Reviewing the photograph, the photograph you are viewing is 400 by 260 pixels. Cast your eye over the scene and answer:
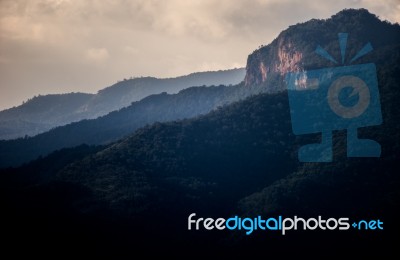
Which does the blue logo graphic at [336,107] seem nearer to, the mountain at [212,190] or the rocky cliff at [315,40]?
the mountain at [212,190]

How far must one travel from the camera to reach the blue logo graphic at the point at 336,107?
283ft

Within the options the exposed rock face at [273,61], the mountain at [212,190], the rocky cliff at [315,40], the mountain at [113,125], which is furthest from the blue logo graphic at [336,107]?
the mountain at [113,125]

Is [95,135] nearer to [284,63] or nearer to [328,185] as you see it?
[284,63]

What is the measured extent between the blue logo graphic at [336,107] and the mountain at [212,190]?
1668mm

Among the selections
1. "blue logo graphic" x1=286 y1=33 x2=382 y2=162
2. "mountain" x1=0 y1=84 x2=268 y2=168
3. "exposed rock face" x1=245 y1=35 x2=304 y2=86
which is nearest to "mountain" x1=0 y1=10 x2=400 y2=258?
"blue logo graphic" x1=286 y1=33 x2=382 y2=162

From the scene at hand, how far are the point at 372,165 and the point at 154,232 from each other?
119ft

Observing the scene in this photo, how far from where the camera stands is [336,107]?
9788cm

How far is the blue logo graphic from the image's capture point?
8638 cm

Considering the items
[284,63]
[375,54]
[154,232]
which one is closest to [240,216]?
[154,232]

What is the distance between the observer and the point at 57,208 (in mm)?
73562

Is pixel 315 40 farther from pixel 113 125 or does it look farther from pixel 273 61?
pixel 113 125

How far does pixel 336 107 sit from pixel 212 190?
31.2 metres

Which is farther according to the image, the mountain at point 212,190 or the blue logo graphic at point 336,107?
the blue logo graphic at point 336,107

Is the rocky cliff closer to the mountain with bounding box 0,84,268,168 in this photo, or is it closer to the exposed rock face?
the exposed rock face
